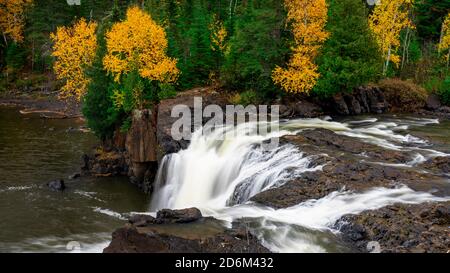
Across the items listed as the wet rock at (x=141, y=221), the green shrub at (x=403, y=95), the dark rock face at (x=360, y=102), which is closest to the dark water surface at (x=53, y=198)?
the wet rock at (x=141, y=221)

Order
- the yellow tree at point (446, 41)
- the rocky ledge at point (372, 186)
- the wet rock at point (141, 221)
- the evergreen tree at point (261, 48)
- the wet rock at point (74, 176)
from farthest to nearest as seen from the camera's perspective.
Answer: the yellow tree at point (446, 41), the evergreen tree at point (261, 48), the wet rock at point (74, 176), the wet rock at point (141, 221), the rocky ledge at point (372, 186)

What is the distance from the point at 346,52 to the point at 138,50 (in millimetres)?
15378

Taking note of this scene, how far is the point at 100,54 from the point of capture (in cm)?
3744

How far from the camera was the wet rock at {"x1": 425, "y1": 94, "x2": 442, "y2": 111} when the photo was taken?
4050 cm

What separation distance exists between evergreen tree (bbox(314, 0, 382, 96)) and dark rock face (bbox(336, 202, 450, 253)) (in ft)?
63.2

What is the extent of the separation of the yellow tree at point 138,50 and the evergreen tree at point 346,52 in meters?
11.3

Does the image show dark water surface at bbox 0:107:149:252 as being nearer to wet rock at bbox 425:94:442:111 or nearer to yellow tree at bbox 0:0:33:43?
wet rock at bbox 425:94:442:111

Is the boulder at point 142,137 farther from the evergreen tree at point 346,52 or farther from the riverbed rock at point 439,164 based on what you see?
the riverbed rock at point 439,164

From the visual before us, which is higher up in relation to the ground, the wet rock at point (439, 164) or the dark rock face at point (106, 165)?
the wet rock at point (439, 164)

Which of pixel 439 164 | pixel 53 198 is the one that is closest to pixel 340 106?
pixel 439 164

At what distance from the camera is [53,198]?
A: 96.2ft

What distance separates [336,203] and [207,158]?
34.5 feet

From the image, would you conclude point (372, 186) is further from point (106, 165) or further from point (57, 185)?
point (106, 165)

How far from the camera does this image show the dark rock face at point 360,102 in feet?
122
